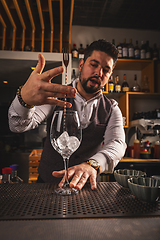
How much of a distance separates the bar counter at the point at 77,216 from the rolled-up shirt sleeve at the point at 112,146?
345 mm

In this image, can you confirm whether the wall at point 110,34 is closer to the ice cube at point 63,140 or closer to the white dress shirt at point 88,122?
the white dress shirt at point 88,122

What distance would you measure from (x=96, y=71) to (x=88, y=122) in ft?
1.21

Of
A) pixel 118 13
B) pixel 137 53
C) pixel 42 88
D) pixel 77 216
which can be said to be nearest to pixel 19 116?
pixel 42 88

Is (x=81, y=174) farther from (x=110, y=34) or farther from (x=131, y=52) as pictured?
(x=110, y=34)

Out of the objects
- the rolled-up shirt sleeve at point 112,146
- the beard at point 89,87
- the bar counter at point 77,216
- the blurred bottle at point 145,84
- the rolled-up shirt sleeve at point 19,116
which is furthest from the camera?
the blurred bottle at point 145,84

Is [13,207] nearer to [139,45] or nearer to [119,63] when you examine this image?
[119,63]

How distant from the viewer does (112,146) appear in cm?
100

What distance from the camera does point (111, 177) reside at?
7.57 ft

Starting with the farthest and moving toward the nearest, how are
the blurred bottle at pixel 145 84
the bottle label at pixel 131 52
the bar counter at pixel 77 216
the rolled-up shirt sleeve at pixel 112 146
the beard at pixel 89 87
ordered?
the blurred bottle at pixel 145 84, the bottle label at pixel 131 52, the beard at pixel 89 87, the rolled-up shirt sleeve at pixel 112 146, the bar counter at pixel 77 216

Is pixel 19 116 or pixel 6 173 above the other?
pixel 19 116

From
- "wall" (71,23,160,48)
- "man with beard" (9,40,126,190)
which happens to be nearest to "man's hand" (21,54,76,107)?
"man with beard" (9,40,126,190)

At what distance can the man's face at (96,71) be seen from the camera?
50.9 inches

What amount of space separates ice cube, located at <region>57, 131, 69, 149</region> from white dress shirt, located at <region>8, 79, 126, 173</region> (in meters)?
0.24

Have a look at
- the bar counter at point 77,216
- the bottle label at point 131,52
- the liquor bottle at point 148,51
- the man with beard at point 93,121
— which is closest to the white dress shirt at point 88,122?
the man with beard at point 93,121
